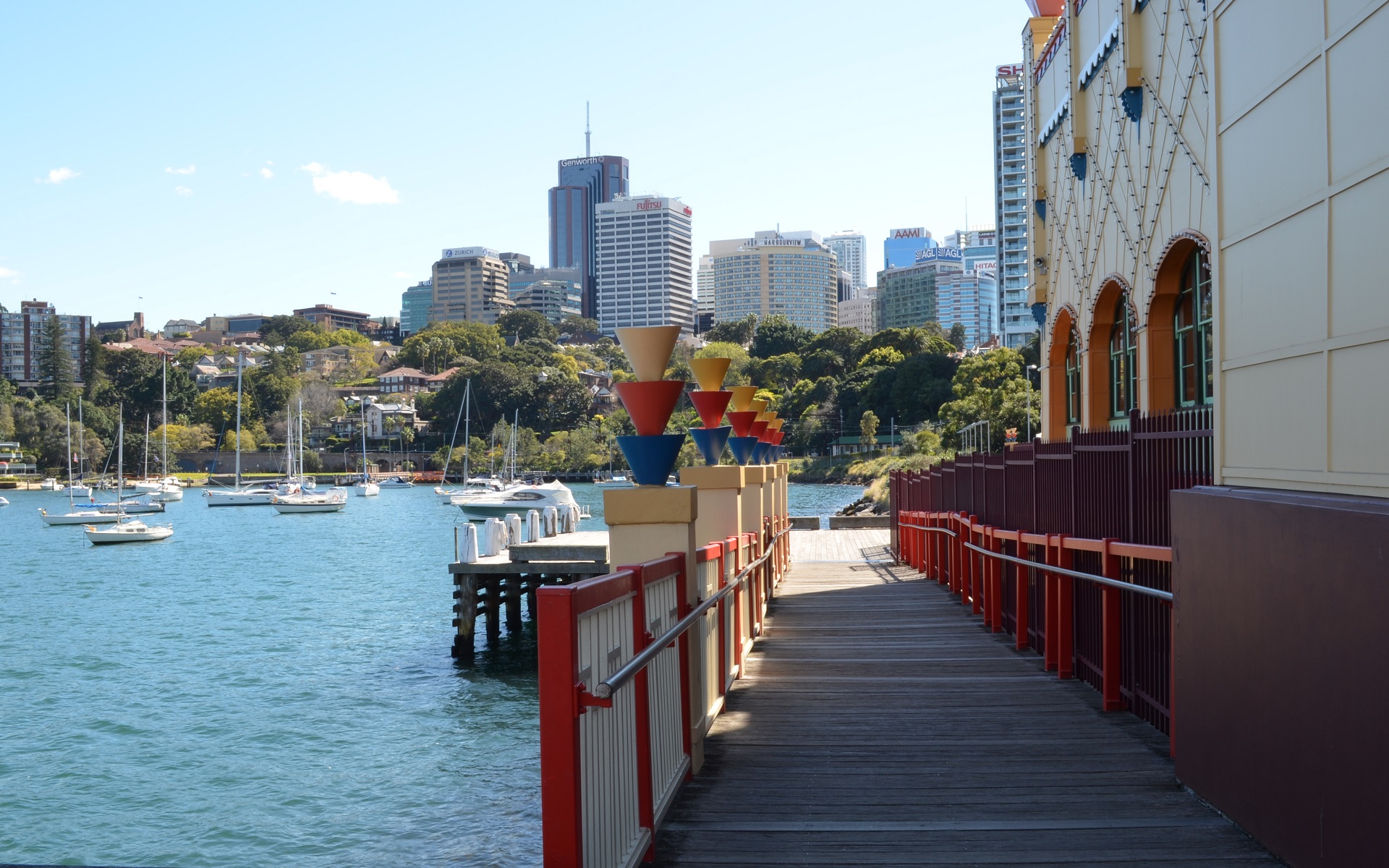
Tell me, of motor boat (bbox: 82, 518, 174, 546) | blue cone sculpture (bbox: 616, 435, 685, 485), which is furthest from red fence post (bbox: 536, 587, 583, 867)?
motor boat (bbox: 82, 518, 174, 546)

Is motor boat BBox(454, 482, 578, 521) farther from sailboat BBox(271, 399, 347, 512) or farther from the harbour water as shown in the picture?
the harbour water

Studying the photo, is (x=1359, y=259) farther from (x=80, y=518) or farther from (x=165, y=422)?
(x=165, y=422)

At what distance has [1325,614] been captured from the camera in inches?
162

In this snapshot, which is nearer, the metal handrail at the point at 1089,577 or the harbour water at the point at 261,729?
the metal handrail at the point at 1089,577

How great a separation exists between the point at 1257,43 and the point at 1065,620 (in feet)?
15.9

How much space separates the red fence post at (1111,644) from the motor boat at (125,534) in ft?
204

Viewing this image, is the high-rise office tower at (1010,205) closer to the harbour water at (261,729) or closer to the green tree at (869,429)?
the green tree at (869,429)

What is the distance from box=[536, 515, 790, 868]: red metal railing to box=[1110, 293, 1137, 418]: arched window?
11.3 meters

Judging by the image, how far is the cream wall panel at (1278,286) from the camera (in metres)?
4.68

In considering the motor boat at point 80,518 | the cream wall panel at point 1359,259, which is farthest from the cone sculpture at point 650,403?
the motor boat at point 80,518

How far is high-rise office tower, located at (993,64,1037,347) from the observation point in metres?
136

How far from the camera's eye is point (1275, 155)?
5.11 meters

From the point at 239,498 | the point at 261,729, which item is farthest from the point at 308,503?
the point at 261,729

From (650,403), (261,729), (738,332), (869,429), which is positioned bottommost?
(261,729)
